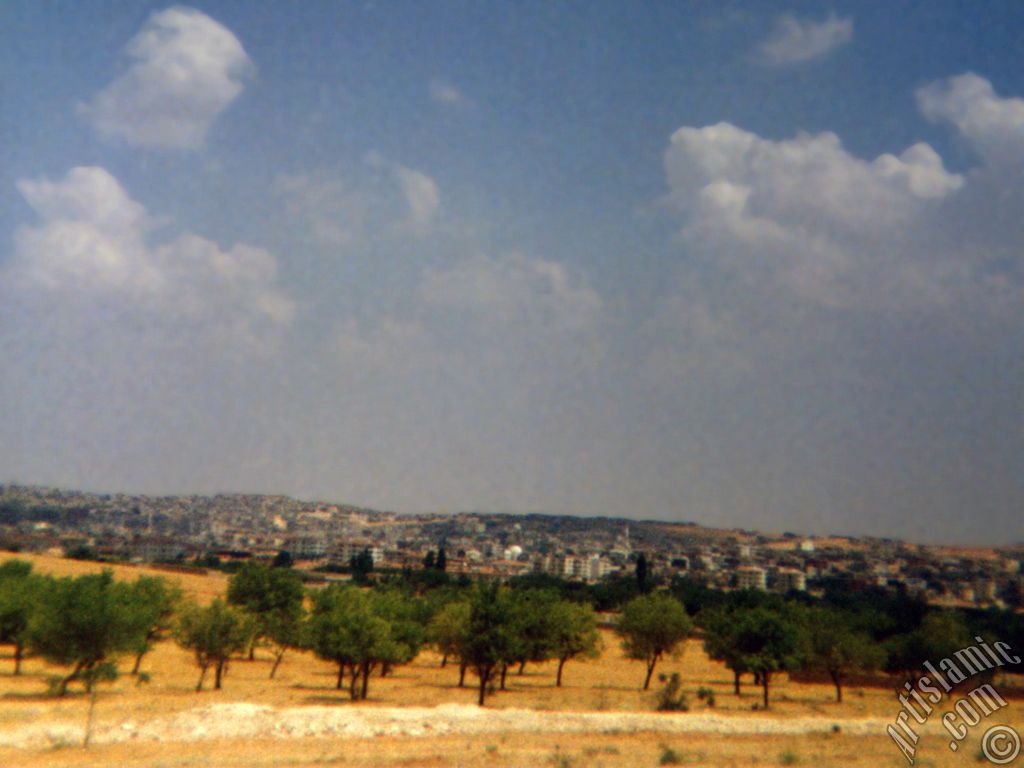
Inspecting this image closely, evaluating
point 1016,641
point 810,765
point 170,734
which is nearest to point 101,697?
point 170,734

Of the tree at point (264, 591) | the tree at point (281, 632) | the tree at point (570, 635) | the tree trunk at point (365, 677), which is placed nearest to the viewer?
the tree trunk at point (365, 677)

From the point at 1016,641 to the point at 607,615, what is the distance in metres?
53.8

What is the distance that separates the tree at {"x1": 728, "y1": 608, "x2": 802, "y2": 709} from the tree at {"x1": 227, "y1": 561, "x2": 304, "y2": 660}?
3763cm

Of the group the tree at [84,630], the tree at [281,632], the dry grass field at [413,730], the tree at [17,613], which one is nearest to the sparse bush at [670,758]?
the dry grass field at [413,730]

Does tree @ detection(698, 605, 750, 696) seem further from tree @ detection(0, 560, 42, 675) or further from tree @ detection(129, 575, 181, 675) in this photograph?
tree @ detection(0, 560, 42, 675)

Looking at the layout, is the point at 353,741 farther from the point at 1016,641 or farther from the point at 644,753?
the point at 1016,641

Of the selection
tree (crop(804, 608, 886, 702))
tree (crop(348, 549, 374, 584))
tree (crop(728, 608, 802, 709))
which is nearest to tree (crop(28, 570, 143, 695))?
tree (crop(728, 608, 802, 709))

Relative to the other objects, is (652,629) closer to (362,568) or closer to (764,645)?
(764,645)

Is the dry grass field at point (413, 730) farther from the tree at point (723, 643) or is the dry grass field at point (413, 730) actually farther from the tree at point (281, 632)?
the tree at point (281, 632)

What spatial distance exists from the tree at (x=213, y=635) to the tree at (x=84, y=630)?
21.3 feet

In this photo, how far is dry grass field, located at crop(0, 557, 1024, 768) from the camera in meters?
25.6

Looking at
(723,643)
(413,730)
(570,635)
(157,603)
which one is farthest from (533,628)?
(413,730)

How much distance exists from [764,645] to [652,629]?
340 inches

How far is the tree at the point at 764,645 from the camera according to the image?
5166cm
